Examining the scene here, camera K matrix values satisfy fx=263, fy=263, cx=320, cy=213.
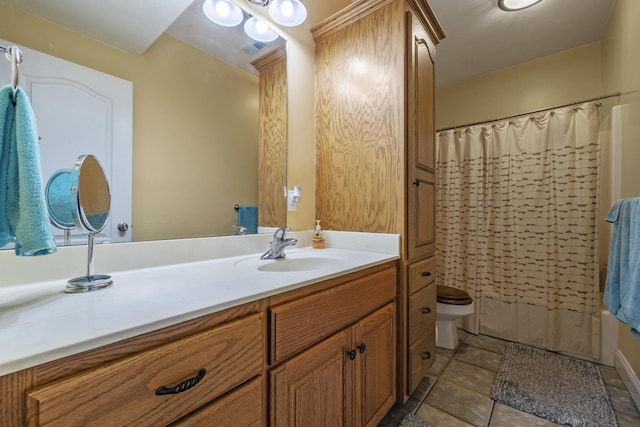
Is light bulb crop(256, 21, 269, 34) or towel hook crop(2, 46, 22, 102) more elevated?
light bulb crop(256, 21, 269, 34)

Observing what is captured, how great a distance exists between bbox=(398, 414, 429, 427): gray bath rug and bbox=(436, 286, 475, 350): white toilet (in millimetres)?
800

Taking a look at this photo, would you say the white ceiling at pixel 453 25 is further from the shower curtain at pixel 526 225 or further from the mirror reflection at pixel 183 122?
the shower curtain at pixel 526 225

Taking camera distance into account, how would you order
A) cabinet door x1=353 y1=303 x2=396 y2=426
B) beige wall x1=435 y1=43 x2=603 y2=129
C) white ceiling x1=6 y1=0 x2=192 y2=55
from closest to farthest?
white ceiling x1=6 y1=0 x2=192 y2=55 → cabinet door x1=353 y1=303 x2=396 y2=426 → beige wall x1=435 y1=43 x2=603 y2=129

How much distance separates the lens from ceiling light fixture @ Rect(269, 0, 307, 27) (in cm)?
142

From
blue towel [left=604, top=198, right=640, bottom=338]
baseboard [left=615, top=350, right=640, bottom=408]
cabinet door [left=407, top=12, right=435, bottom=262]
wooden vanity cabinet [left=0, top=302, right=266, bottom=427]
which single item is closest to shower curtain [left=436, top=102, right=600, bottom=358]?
baseboard [left=615, top=350, right=640, bottom=408]

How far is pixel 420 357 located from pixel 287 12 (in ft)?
6.62

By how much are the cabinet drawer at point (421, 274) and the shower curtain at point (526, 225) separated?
3.24 feet

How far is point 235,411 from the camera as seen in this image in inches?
23.6

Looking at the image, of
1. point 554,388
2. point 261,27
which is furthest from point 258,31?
point 554,388

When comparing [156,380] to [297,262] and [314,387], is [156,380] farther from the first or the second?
[297,262]

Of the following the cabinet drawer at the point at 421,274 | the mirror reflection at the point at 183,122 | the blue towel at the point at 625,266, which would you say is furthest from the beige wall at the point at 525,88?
the mirror reflection at the point at 183,122

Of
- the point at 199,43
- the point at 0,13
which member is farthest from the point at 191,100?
the point at 0,13

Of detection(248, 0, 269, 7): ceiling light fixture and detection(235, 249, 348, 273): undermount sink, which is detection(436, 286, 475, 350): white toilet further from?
detection(248, 0, 269, 7): ceiling light fixture

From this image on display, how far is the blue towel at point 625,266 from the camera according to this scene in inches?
41.8
